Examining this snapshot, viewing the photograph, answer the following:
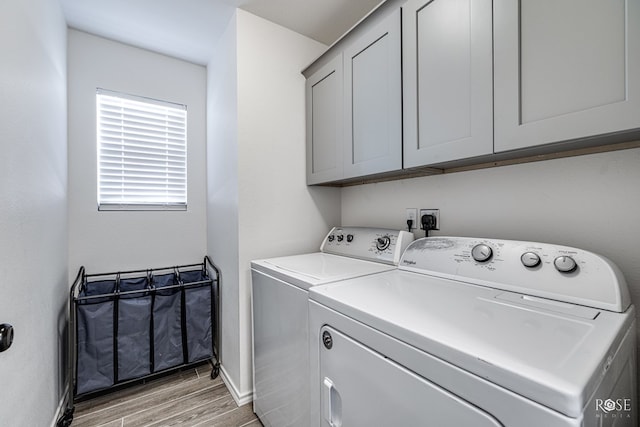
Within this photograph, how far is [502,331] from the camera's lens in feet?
2.20

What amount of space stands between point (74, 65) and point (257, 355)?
239 cm

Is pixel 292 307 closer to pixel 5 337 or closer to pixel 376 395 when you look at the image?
pixel 376 395

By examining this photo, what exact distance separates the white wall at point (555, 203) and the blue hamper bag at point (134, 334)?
6.10 ft

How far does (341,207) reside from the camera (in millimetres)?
2211

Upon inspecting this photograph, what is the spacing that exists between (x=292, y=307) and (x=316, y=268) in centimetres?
26

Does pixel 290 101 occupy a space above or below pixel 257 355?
above

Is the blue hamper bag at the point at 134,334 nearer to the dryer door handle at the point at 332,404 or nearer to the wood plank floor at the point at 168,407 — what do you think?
the wood plank floor at the point at 168,407

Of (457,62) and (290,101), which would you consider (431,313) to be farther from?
(290,101)

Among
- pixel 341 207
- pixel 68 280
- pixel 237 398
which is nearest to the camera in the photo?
pixel 237 398

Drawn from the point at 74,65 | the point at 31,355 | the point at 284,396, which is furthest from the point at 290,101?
the point at 31,355

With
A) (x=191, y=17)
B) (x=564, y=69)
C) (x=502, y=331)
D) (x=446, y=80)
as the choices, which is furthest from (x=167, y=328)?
(x=564, y=69)

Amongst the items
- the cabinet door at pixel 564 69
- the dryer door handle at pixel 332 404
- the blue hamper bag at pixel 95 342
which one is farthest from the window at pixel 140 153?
the cabinet door at pixel 564 69

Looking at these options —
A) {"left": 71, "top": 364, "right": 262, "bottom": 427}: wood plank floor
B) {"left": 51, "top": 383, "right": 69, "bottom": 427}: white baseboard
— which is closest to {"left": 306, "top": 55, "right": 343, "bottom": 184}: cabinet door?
{"left": 71, "top": 364, "right": 262, "bottom": 427}: wood plank floor

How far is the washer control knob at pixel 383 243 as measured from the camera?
5.02 feet
